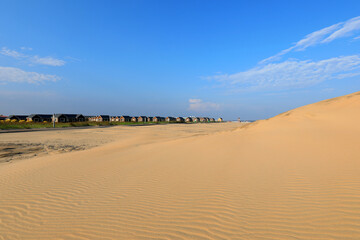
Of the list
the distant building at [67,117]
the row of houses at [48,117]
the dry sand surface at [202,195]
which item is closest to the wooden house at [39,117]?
the row of houses at [48,117]

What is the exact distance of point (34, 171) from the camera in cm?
730

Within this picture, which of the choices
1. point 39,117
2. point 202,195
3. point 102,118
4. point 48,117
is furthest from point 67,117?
point 202,195

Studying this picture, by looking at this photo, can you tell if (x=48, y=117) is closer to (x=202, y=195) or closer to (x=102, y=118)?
(x=102, y=118)

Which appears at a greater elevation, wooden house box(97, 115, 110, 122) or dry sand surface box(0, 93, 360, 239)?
wooden house box(97, 115, 110, 122)

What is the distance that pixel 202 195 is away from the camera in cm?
430

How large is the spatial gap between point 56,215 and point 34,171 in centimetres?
476

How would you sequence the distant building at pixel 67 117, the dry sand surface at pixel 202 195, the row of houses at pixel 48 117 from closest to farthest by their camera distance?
the dry sand surface at pixel 202 195, the row of houses at pixel 48 117, the distant building at pixel 67 117

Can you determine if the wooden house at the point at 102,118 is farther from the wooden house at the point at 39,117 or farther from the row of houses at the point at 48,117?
the wooden house at the point at 39,117

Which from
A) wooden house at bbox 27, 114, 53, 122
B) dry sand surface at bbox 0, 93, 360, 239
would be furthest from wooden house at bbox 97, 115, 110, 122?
dry sand surface at bbox 0, 93, 360, 239

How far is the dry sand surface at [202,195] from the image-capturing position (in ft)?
10.2

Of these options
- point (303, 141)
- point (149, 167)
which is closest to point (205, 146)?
point (149, 167)

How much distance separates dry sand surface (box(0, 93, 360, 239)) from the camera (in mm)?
3098

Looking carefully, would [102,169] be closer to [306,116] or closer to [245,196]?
[245,196]

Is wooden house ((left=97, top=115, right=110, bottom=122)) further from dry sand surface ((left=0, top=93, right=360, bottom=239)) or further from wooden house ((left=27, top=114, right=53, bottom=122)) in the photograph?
dry sand surface ((left=0, top=93, right=360, bottom=239))
